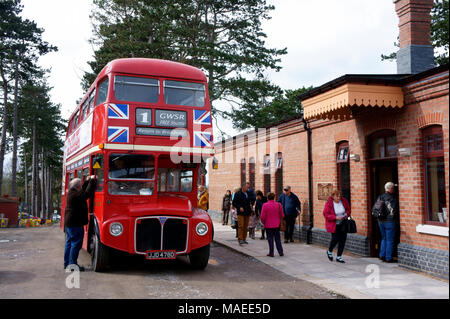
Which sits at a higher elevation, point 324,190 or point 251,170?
point 251,170

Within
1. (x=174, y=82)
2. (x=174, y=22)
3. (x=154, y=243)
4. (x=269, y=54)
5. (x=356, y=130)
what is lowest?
(x=154, y=243)

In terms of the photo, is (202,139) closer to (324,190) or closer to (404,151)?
(404,151)

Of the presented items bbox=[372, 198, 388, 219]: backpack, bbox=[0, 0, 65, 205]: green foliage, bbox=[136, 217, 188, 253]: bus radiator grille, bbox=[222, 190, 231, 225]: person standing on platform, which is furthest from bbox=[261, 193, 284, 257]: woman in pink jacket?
bbox=[0, 0, 65, 205]: green foliage

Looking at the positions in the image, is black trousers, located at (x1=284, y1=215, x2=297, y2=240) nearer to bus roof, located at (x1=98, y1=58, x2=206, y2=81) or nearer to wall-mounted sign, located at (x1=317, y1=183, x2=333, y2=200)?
wall-mounted sign, located at (x1=317, y1=183, x2=333, y2=200)

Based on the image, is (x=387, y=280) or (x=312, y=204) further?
(x=312, y=204)

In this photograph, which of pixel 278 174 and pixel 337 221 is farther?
pixel 278 174

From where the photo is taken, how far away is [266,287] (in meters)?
7.62

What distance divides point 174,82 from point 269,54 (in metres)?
15.4

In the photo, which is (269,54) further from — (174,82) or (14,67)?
(14,67)

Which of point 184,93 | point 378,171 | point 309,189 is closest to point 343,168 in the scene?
point 378,171

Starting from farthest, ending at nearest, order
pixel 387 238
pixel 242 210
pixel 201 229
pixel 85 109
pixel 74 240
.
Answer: pixel 242 210 → pixel 85 109 → pixel 387 238 → pixel 201 229 → pixel 74 240

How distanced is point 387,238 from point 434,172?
204 centimetres

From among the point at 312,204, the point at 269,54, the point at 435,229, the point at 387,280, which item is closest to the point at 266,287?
the point at 387,280

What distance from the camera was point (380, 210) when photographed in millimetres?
9719
